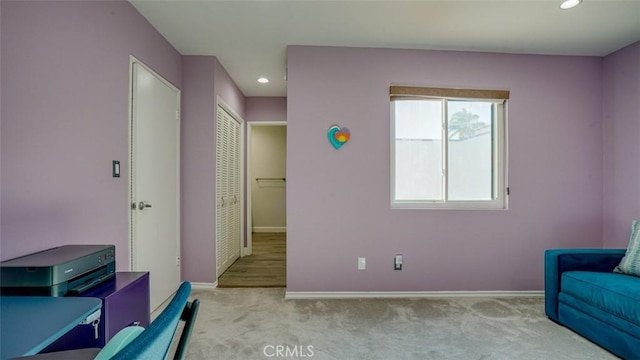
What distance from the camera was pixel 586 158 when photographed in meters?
3.13

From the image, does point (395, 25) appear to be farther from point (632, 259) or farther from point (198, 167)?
point (632, 259)

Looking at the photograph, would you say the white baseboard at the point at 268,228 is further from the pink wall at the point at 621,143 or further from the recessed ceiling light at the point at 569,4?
the recessed ceiling light at the point at 569,4

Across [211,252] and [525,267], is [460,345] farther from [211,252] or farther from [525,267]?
[211,252]

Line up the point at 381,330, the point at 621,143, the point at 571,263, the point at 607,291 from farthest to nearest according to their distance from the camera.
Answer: the point at 621,143 < the point at 571,263 < the point at 381,330 < the point at 607,291

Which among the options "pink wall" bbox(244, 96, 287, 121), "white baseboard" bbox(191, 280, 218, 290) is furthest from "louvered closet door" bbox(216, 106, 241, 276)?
"pink wall" bbox(244, 96, 287, 121)

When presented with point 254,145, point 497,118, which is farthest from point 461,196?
point 254,145

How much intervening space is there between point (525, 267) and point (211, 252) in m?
3.23

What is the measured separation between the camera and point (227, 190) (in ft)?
12.8

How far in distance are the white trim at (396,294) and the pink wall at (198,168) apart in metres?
1.02

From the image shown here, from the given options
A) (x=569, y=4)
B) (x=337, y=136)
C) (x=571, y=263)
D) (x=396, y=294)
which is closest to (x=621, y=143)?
(x=571, y=263)

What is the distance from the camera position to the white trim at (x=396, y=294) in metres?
2.97

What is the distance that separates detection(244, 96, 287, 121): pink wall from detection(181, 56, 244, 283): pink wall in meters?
1.52

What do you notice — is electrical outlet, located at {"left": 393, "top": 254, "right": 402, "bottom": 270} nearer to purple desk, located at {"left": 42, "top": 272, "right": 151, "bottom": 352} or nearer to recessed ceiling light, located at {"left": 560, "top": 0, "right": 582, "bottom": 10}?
purple desk, located at {"left": 42, "top": 272, "right": 151, "bottom": 352}

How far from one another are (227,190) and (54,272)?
2.68 metres
